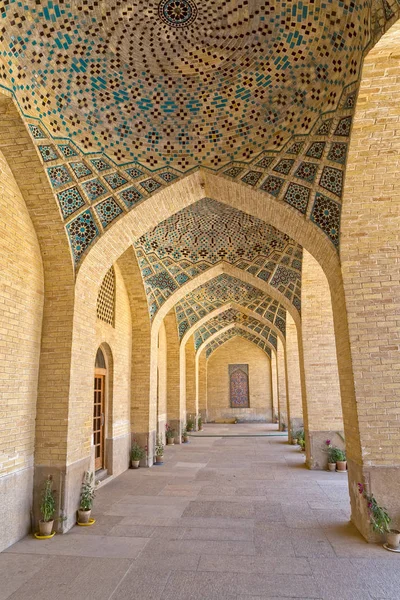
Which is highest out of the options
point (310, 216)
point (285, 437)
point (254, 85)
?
point (254, 85)

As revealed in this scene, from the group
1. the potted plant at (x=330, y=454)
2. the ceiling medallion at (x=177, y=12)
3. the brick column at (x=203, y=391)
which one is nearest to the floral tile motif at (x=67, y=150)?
the ceiling medallion at (x=177, y=12)

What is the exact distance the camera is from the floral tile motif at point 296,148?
454 centimetres

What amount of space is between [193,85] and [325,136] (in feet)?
5.08

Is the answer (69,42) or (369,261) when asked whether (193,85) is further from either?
(369,261)

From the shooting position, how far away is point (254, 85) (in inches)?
174

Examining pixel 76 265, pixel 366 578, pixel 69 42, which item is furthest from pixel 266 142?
pixel 366 578

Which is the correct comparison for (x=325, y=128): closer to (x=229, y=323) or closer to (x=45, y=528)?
(x=45, y=528)

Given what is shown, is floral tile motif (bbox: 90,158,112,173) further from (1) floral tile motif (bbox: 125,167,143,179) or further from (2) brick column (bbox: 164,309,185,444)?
(2) brick column (bbox: 164,309,185,444)

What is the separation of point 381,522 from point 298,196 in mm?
3373

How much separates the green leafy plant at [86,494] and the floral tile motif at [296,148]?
4326 mm

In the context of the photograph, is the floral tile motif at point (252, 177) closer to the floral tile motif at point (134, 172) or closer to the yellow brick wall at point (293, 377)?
the floral tile motif at point (134, 172)

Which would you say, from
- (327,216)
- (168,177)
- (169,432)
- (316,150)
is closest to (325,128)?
(316,150)

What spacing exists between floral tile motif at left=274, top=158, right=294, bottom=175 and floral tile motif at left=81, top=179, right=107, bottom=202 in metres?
2.05

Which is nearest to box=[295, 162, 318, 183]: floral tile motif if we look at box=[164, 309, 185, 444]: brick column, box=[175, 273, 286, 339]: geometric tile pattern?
box=[175, 273, 286, 339]: geometric tile pattern
